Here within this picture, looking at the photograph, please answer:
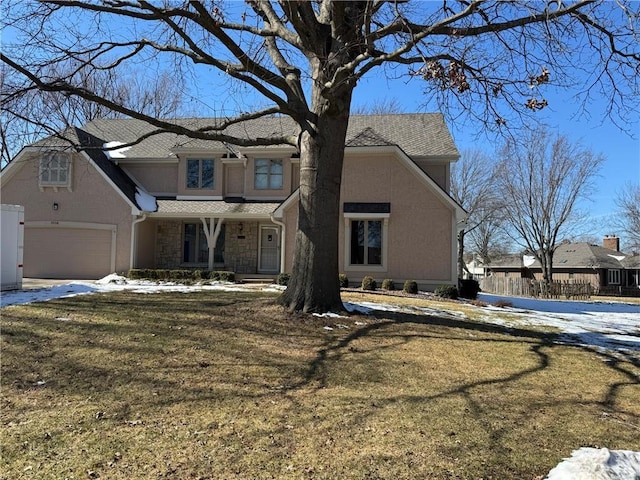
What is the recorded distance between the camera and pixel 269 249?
2009cm

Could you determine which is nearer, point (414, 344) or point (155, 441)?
point (155, 441)

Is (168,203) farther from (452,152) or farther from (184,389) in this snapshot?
(184,389)

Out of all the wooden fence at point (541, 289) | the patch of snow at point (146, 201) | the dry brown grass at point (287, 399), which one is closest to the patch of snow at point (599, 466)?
the dry brown grass at point (287, 399)

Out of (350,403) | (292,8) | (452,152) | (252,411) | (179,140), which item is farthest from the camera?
(179,140)

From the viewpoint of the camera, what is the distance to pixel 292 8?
8.18 meters

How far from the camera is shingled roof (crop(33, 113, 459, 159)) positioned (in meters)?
19.2

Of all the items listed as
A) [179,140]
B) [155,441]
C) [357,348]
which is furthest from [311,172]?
[179,140]

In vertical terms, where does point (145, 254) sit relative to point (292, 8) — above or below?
below

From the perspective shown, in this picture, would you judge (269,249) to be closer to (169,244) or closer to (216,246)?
(216,246)

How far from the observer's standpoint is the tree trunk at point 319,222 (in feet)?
28.2

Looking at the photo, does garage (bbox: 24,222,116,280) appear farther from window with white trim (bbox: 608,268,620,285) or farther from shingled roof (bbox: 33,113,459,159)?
window with white trim (bbox: 608,268,620,285)

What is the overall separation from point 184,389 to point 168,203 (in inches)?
629

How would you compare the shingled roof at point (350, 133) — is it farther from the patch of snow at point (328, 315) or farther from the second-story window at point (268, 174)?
the patch of snow at point (328, 315)

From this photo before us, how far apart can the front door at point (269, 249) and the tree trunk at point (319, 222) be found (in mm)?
11123
